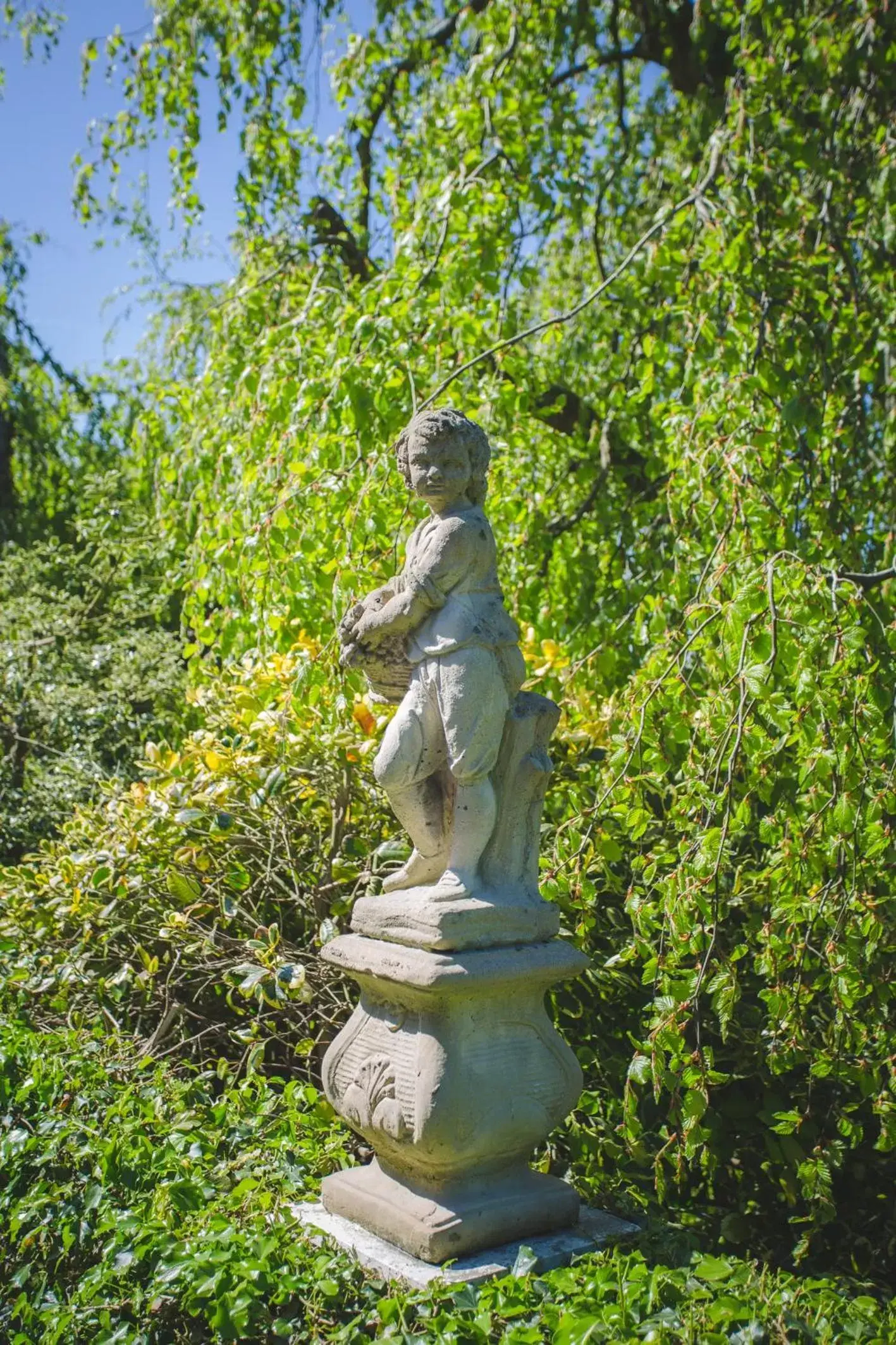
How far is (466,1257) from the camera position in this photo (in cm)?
259

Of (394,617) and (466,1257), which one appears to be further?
(394,617)

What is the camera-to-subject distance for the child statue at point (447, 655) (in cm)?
274

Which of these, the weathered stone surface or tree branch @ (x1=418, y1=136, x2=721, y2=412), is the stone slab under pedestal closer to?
the weathered stone surface

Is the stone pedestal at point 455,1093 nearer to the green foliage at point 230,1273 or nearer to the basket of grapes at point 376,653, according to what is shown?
the green foliage at point 230,1273

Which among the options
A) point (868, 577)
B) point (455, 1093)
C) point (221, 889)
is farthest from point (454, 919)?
point (221, 889)

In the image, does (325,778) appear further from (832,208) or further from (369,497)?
(832,208)

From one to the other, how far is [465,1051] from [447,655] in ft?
2.88

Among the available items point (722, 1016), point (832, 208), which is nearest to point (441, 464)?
point (722, 1016)

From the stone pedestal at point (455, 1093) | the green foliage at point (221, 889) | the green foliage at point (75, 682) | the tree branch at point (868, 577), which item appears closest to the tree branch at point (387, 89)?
the green foliage at point (75, 682)

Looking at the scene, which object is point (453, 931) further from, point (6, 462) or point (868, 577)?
point (6, 462)

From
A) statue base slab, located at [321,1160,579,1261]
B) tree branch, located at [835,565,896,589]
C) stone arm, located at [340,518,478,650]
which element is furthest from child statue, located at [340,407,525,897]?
tree branch, located at [835,565,896,589]

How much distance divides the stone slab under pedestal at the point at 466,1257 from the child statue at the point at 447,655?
2.53ft

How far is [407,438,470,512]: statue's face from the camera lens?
277cm

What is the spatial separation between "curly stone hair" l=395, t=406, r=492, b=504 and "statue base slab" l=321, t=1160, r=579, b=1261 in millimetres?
1577
